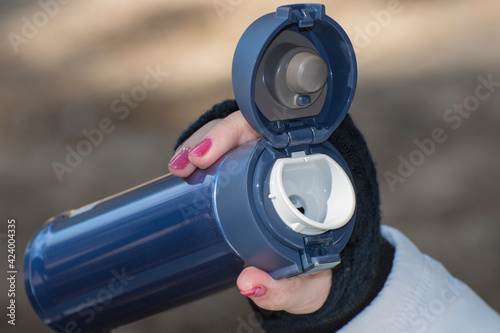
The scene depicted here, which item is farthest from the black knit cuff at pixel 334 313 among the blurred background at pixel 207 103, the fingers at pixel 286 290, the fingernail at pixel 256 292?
the blurred background at pixel 207 103

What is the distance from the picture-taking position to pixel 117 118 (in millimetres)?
1455

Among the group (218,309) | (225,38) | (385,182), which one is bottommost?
(218,309)

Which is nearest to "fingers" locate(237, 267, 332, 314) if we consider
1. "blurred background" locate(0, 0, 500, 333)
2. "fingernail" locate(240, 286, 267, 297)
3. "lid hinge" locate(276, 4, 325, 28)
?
"fingernail" locate(240, 286, 267, 297)

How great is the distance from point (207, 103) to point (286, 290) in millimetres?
976

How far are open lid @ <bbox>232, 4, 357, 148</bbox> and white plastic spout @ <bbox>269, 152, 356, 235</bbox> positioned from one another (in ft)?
0.05

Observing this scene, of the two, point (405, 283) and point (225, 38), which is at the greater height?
point (225, 38)

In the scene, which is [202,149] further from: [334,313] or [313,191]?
[334,313]

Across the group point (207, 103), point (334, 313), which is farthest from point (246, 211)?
point (207, 103)

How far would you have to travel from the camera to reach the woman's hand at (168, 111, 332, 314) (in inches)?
17.7

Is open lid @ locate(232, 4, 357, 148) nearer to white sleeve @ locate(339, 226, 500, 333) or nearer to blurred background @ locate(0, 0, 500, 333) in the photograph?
white sleeve @ locate(339, 226, 500, 333)

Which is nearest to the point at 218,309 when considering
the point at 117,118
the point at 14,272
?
the point at 14,272

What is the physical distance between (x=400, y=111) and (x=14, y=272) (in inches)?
35.8

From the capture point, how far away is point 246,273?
17.6 inches

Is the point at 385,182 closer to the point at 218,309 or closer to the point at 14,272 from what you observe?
the point at 218,309
